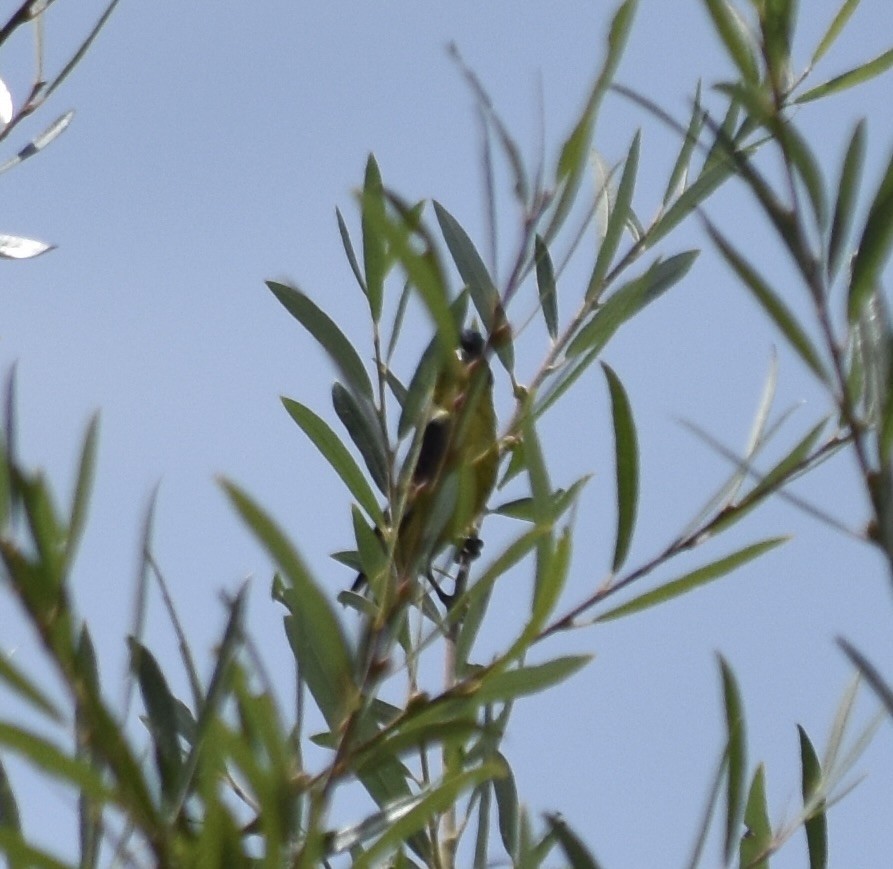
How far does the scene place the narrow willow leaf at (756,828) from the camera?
837 millimetres

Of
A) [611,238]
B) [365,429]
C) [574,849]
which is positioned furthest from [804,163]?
[365,429]

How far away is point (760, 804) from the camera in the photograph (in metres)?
0.87

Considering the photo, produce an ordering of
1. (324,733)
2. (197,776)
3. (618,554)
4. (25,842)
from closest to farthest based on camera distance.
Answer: (25,842), (197,776), (618,554), (324,733)

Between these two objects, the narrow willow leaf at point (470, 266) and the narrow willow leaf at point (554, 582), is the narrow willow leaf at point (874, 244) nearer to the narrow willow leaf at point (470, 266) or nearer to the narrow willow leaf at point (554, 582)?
the narrow willow leaf at point (554, 582)

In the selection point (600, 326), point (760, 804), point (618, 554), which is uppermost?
point (600, 326)

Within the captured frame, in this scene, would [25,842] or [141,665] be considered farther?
[141,665]

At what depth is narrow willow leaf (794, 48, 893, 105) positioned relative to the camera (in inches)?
31.4

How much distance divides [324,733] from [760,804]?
0.91ft

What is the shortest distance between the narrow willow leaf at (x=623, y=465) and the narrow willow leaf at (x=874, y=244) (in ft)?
0.55

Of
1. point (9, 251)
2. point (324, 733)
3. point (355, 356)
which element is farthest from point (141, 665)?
point (9, 251)

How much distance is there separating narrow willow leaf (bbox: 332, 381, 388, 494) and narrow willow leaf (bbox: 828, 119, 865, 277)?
0.40 m

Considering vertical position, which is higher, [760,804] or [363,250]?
[363,250]

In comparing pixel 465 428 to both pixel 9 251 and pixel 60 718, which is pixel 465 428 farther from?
pixel 9 251

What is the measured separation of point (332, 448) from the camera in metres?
0.92
